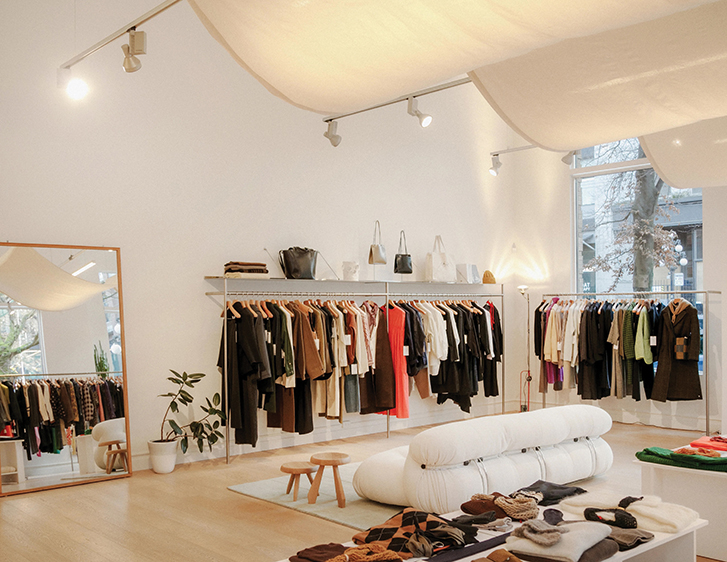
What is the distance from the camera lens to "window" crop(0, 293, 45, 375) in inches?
205

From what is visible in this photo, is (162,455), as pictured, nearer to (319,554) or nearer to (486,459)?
(486,459)

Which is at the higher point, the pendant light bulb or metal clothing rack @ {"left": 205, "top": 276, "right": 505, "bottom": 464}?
the pendant light bulb

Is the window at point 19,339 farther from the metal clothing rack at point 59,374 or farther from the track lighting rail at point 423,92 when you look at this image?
the track lighting rail at point 423,92

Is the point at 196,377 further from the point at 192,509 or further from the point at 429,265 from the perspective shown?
the point at 429,265

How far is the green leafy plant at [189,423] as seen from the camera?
5.85m

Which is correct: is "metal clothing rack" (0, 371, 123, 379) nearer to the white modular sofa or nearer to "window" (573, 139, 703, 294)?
the white modular sofa

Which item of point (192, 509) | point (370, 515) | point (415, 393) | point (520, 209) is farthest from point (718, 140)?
point (520, 209)

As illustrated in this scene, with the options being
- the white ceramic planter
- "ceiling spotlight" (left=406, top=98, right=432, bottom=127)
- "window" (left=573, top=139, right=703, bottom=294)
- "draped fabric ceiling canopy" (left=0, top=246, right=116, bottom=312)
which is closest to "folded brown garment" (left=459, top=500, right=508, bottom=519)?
"ceiling spotlight" (left=406, top=98, right=432, bottom=127)

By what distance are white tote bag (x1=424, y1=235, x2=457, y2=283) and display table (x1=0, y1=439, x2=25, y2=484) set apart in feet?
15.0

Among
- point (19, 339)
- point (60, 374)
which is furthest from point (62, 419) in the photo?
point (19, 339)

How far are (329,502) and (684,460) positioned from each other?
2.25 metres

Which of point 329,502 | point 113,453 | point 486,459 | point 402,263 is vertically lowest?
point 329,502

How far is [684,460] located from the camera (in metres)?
3.77

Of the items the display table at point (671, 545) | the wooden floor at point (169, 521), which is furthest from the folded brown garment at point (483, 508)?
the wooden floor at point (169, 521)
